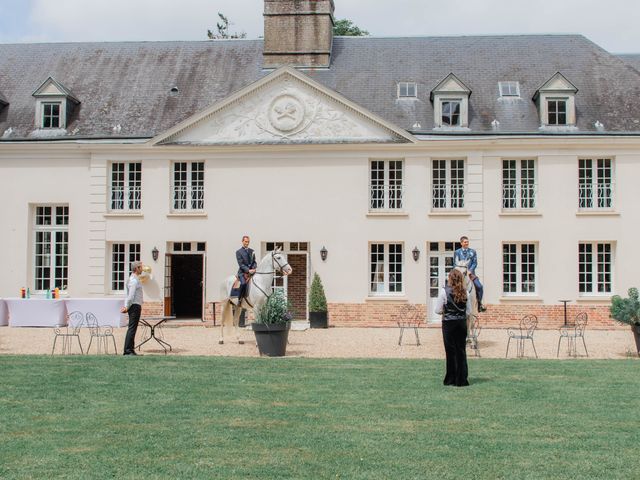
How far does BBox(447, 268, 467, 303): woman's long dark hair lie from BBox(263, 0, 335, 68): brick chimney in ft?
54.3

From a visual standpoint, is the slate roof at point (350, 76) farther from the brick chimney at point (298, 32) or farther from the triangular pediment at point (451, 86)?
the triangular pediment at point (451, 86)

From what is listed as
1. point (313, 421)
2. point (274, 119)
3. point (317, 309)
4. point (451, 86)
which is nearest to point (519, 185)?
point (451, 86)

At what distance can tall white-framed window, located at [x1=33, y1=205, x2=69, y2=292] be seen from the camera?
2595 cm

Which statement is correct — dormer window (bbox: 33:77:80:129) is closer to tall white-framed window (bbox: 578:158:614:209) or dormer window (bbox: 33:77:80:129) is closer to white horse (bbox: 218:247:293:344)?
white horse (bbox: 218:247:293:344)

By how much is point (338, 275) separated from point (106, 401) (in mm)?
14600

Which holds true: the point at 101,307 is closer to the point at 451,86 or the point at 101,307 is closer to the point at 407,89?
the point at 407,89

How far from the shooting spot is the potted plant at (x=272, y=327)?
15797 millimetres

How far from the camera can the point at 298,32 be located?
27.7 meters

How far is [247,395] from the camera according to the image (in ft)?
36.8

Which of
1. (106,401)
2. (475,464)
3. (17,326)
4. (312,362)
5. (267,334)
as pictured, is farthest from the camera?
(17,326)

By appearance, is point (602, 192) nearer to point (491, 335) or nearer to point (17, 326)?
point (491, 335)

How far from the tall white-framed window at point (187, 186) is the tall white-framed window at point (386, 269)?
525 cm

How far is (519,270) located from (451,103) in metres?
5.25

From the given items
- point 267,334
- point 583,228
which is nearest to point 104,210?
point 267,334
